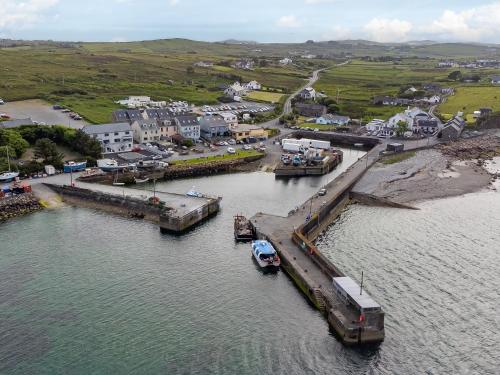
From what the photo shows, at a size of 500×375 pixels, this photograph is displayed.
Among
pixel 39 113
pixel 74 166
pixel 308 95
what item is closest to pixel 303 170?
pixel 74 166

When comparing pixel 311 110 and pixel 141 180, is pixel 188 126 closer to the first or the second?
pixel 141 180

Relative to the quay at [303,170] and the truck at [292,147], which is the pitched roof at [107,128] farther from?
the truck at [292,147]

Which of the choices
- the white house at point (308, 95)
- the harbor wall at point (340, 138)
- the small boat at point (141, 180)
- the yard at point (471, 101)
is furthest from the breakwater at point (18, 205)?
the yard at point (471, 101)

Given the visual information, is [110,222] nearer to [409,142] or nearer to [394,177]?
[394,177]

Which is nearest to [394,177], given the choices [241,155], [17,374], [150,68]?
[241,155]

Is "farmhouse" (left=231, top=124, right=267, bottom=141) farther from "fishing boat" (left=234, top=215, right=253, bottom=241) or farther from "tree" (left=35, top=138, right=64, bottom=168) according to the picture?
"fishing boat" (left=234, top=215, right=253, bottom=241)

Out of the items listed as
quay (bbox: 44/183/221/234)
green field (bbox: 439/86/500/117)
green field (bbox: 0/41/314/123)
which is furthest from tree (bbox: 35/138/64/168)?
green field (bbox: 439/86/500/117)
